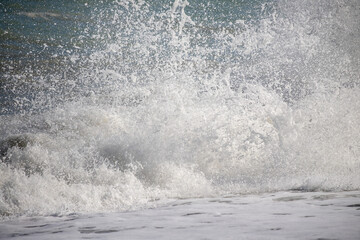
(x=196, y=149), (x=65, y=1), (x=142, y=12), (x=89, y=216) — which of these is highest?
(x=65, y=1)

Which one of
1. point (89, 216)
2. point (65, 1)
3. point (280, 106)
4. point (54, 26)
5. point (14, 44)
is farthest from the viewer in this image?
point (65, 1)

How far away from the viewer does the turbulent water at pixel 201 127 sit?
430cm

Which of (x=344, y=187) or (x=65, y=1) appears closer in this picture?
(x=344, y=187)

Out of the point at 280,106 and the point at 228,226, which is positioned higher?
the point at 280,106

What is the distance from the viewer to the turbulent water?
430 cm

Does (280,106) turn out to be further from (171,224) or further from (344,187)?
(171,224)

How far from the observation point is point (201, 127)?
18.9 feet

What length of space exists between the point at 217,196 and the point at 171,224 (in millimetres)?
1252

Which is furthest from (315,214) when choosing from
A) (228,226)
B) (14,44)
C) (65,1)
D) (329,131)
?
(65,1)

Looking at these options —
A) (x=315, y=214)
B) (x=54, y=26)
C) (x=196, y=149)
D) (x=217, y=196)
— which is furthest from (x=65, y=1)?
(x=315, y=214)

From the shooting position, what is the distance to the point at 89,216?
3375 millimetres

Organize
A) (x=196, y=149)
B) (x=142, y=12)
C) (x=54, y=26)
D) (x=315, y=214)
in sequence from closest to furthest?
(x=315, y=214)
(x=196, y=149)
(x=142, y=12)
(x=54, y=26)

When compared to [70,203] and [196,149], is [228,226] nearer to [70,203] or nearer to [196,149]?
[70,203]

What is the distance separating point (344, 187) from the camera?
402 cm
